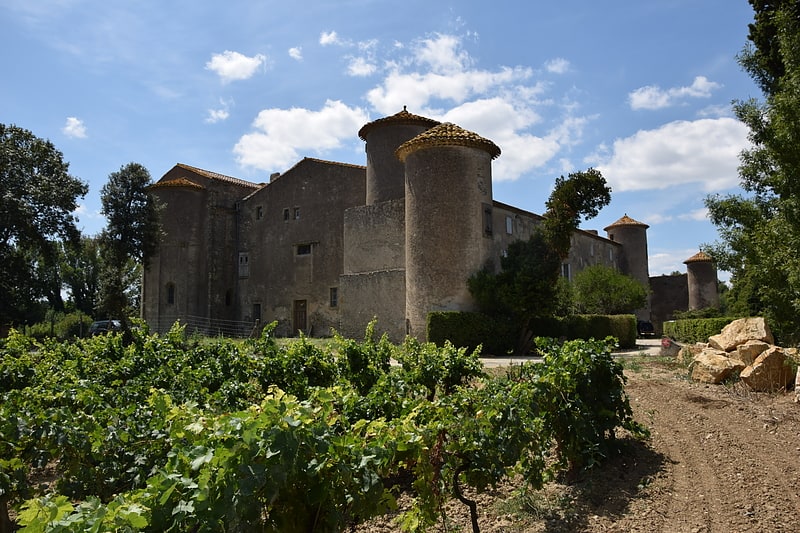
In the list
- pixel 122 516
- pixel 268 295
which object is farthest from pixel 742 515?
pixel 268 295

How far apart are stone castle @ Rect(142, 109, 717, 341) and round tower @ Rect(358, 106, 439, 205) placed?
5cm

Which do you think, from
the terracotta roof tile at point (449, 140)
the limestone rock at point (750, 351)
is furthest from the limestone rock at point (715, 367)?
the terracotta roof tile at point (449, 140)

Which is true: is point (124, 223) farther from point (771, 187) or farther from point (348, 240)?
point (771, 187)

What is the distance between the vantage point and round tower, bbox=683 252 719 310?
141ft

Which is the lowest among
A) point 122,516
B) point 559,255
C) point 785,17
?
point 122,516

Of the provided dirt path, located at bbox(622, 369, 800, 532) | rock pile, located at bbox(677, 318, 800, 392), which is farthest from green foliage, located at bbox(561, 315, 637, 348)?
dirt path, located at bbox(622, 369, 800, 532)

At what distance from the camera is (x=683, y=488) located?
5.82m

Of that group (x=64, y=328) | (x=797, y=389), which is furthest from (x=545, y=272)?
(x=64, y=328)

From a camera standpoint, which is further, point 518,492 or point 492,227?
point 492,227

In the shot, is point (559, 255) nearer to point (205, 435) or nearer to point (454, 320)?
point (454, 320)

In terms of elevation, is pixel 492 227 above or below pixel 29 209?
below

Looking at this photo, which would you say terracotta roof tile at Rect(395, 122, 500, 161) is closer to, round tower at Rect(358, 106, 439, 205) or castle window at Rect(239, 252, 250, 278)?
round tower at Rect(358, 106, 439, 205)

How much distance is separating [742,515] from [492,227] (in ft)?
58.7

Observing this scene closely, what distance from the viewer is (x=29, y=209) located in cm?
2797
